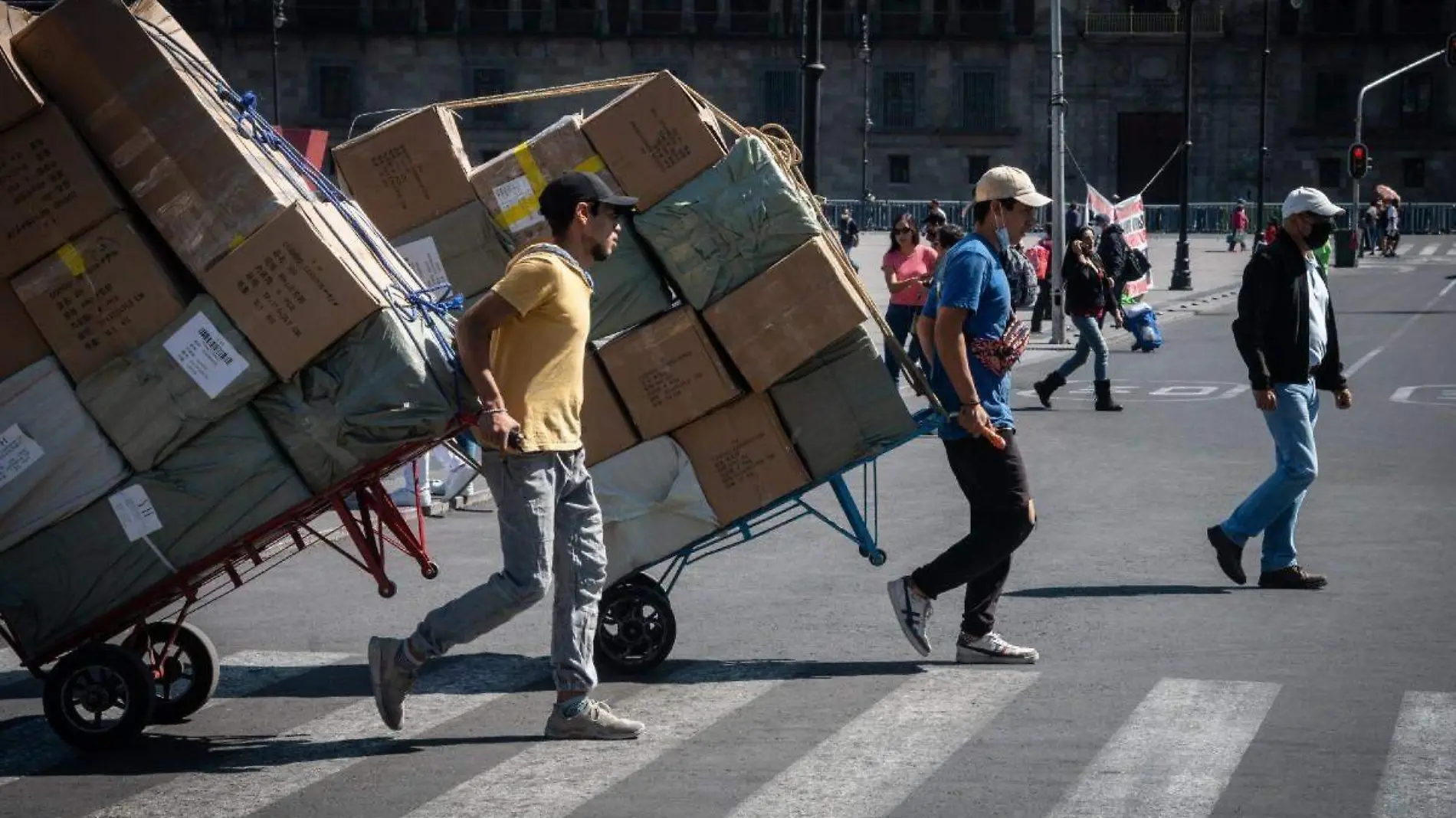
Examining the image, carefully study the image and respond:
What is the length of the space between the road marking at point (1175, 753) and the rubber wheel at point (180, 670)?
3167mm

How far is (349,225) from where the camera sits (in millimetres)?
7637

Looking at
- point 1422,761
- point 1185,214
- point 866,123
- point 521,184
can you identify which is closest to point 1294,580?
point 1422,761

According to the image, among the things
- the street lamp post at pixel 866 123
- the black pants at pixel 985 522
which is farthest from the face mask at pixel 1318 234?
the street lamp post at pixel 866 123

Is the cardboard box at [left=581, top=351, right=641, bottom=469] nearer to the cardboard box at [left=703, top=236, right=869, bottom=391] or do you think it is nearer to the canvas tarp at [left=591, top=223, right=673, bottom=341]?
the canvas tarp at [left=591, top=223, right=673, bottom=341]

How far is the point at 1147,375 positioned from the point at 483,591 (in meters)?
17.9

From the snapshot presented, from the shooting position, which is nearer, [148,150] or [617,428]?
[148,150]

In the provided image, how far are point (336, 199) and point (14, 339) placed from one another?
3.86ft

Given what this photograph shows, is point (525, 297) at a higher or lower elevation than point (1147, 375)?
higher

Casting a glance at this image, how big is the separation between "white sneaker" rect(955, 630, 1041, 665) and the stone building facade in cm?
6997

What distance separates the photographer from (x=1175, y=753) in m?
7.09

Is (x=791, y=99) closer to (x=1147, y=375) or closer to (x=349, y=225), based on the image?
(x=1147, y=375)

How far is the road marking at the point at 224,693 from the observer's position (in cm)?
720

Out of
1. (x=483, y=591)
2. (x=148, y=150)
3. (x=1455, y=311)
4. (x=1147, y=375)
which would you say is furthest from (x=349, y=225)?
(x=1455, y=311)

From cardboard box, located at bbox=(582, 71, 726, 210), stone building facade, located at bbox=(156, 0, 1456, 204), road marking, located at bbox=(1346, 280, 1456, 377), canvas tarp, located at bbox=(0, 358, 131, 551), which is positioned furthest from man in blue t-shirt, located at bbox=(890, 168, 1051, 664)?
stone building facade, located at bbox=(156, 0, 1456, 204)
